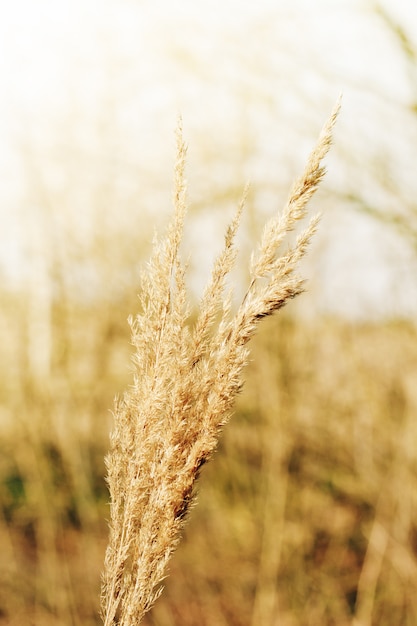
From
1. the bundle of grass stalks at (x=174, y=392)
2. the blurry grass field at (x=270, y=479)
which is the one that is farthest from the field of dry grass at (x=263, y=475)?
the bundle of grass stalks at (x=174, y=392)

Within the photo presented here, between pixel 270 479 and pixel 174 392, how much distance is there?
4407 millimetres

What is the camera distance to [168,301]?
1.21 meters

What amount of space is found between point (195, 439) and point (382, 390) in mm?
4573

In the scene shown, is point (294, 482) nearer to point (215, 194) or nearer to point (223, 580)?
point (223, 580)

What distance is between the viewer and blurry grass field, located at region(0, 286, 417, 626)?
16.2 feet

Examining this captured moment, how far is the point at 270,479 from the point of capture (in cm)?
535

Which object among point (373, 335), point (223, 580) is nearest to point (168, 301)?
point (373, 335)

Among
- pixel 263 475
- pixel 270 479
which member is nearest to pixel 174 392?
pixel 270 479

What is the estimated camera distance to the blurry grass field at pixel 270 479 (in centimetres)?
493

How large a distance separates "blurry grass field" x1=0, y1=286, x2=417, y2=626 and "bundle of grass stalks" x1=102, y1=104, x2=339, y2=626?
3.71 m

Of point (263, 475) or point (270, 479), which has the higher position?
point (270, 479)

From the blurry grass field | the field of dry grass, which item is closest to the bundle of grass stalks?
the field of dry grass

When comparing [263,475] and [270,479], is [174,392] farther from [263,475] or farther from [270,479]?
[263,475]

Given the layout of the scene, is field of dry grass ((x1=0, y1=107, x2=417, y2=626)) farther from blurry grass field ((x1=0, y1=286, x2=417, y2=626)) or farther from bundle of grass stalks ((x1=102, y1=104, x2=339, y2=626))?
bundle of grass stalks ((x1=102, y1=104, x2=339, y2=626))
